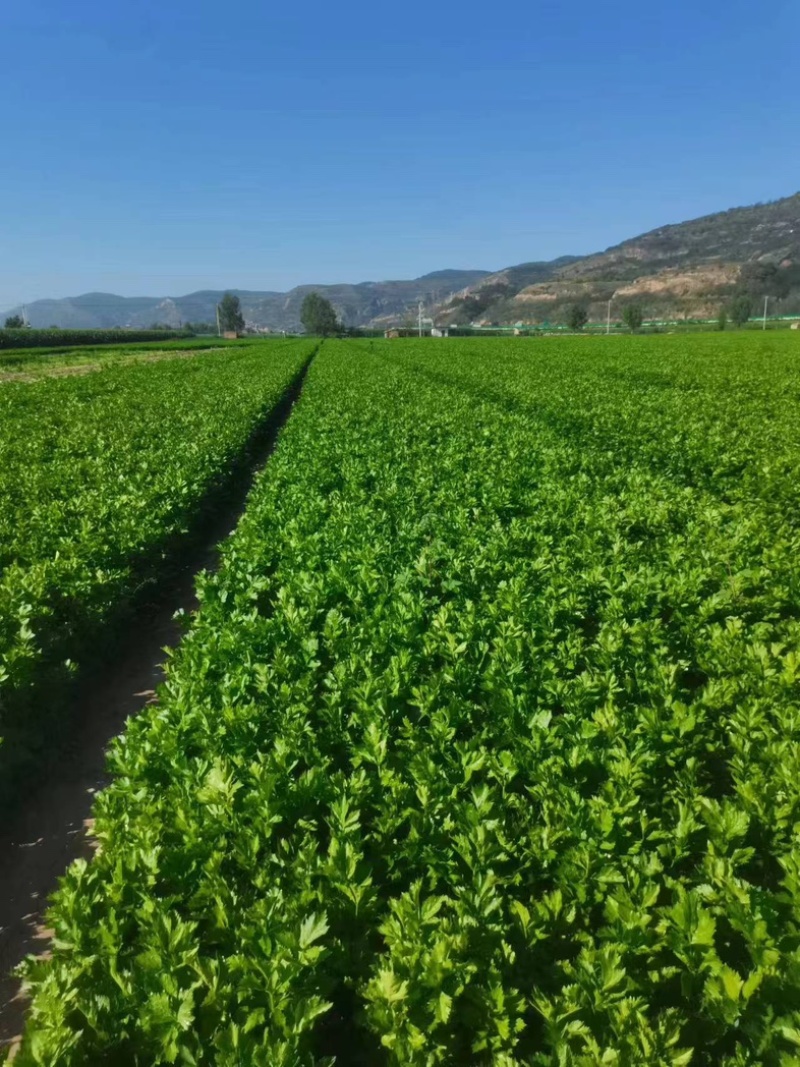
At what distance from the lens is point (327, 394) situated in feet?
74.2

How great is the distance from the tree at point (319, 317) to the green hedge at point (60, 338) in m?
34.7

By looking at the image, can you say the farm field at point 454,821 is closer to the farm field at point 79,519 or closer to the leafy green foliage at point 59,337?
the farm field at point 79,519

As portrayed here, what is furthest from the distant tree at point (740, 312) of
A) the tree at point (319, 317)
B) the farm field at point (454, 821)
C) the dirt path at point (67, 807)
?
the dirt path at point (67, 807)

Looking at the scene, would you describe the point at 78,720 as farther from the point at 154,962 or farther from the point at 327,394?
the point at 327,394

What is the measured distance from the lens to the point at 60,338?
91.8 metres

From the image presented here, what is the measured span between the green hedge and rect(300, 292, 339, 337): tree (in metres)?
34.7

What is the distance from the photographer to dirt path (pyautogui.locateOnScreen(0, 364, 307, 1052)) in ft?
12.9

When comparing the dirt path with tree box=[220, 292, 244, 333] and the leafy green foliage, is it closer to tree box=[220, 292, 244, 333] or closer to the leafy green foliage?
the leafy green foliage

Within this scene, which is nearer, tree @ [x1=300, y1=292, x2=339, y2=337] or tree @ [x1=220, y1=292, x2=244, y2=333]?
tree @ [x1=300, y1=292, x2=339, y2=337]

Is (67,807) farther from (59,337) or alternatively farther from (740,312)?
(740,312)

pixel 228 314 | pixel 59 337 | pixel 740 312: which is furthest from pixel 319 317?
pixel 740 312

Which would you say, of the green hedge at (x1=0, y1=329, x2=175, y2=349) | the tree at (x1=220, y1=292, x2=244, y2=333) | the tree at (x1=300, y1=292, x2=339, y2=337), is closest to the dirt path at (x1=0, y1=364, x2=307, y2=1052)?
the green hedge at (x1=0, y1=329, x2=175, y2=349)

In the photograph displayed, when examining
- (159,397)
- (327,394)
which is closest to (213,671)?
(327,394)

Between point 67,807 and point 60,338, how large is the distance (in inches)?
3980
